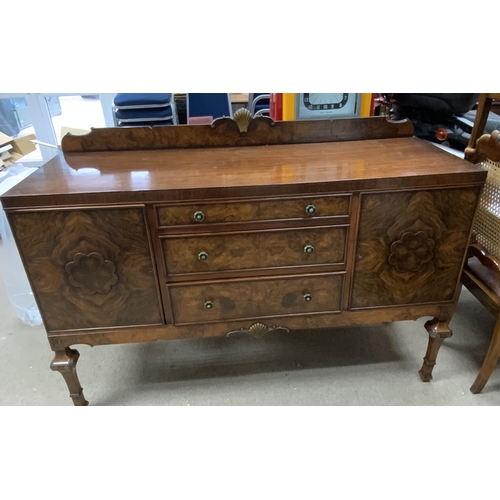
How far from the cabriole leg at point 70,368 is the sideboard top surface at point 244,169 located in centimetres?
53

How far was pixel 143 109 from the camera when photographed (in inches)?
79.0

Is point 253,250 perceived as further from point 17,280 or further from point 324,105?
point 17,280

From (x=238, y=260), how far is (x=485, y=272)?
953mm

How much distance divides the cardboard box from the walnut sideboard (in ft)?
2.63

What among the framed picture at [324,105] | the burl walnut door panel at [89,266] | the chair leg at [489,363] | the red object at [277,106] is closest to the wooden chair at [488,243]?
the chair leg at [489,363]

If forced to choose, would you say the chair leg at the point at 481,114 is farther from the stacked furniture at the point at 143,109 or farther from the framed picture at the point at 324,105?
the stacked furniture at the point at 143,109

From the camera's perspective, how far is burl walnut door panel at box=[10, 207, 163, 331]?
3.50ft

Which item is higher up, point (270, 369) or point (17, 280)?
point (17, 280)

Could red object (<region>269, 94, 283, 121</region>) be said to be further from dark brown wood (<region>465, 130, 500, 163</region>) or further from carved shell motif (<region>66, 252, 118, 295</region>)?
carved shell motif (<region>66, 252, 118, 295</region>)

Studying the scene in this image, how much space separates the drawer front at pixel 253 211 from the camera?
1.08 m

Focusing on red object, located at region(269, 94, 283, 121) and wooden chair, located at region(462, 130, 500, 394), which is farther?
red object, located at region(269, 94, 283, 121)

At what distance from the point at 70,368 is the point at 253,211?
812 millimetres

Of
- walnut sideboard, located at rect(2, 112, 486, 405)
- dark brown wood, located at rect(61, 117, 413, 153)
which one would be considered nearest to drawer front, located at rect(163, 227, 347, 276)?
walnut sideboard, located at rect(2, 112, 486, 405)

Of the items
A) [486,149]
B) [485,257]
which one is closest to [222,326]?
[485,257]
